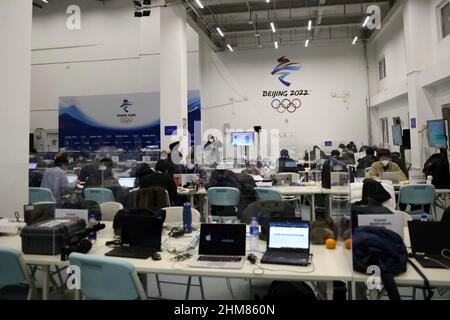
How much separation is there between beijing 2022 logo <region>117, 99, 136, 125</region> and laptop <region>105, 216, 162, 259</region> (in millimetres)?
9325

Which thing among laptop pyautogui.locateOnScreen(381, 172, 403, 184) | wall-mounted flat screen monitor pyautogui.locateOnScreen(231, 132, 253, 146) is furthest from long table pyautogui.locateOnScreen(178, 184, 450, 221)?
wall-mounted flat screen monitor pyautogui.locateOnScreen(231, 132, 253, 146)

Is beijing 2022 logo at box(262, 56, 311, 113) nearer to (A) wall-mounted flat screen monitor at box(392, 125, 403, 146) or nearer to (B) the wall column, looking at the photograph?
(A) wall-mounted flat screen monitor at box(392, 125, 403, 146)

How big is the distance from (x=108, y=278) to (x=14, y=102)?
3.31 meters

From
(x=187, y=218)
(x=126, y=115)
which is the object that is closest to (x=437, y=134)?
(x=187, y=218)

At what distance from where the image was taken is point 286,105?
1272 centimetres

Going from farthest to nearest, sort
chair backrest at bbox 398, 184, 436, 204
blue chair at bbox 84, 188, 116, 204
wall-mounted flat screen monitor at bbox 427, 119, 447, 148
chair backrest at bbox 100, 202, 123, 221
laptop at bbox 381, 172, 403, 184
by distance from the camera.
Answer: wall-mounted flat screen monitor at bbox 427, 119, 447, 148 < laptop at bbox 381, 172, 403, 184 < blue chair at bbox 84, 188, 116, 204 < chair backrest at bbox 398, 184, 436, 204 < chair backrest at bbox 100, 202, 123, 221

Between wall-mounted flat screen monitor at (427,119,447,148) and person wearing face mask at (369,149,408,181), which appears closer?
person wearing face mask at (369,149,408,181)

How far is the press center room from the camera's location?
221cm

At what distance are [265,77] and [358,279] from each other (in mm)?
11656

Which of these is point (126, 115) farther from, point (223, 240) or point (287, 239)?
point (287, 239)

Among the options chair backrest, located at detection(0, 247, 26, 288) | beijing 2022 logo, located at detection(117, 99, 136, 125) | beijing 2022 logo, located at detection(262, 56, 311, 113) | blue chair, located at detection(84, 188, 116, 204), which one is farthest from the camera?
beijing 2022 logo, located at detection(262, 56, 311, 113)

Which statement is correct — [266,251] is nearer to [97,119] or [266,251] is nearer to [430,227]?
[430,227]
